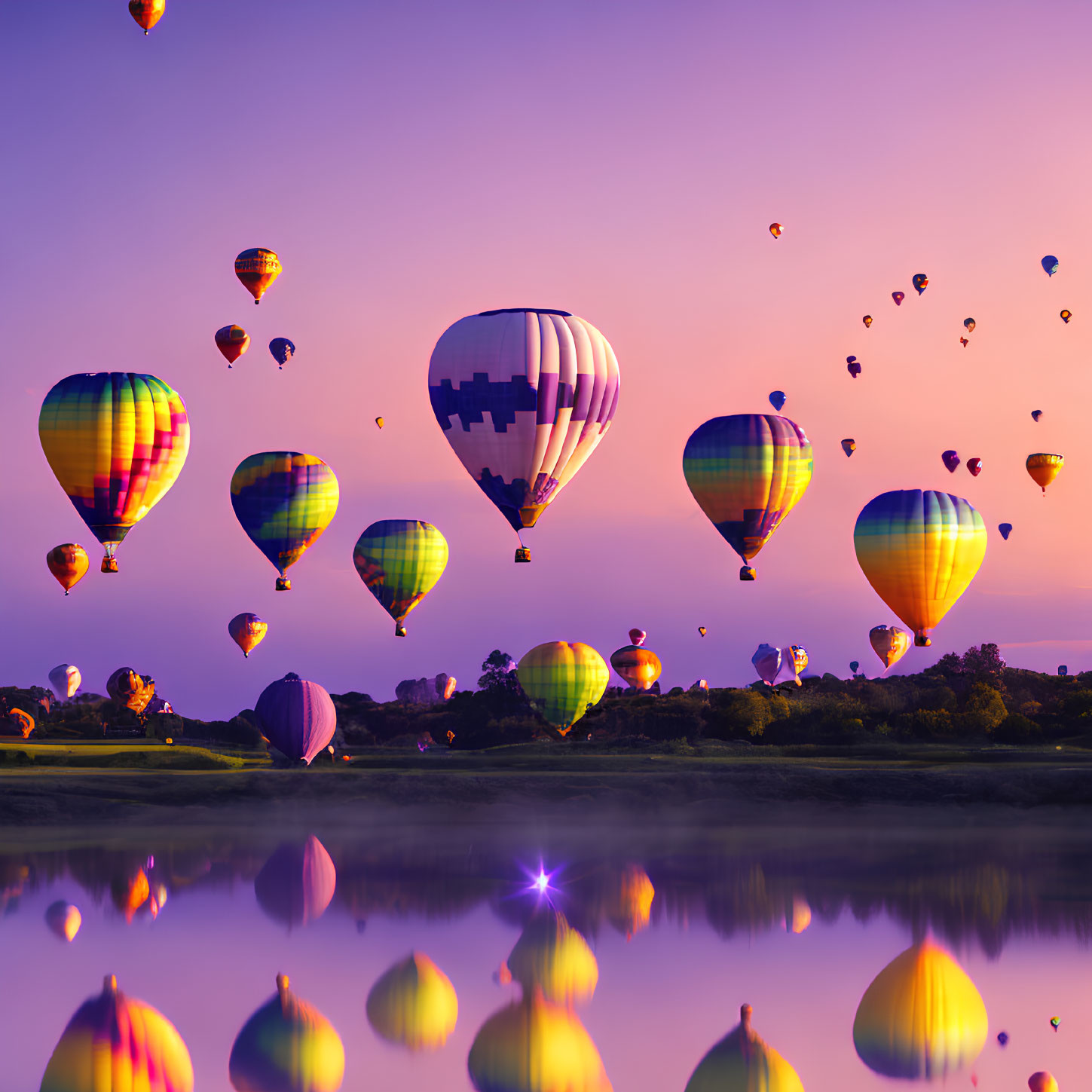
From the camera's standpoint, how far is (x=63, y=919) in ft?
81.9

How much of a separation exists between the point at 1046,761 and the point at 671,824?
14735 millimetres

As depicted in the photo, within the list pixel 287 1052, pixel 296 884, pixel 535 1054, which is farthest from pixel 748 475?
pixel 287 1052

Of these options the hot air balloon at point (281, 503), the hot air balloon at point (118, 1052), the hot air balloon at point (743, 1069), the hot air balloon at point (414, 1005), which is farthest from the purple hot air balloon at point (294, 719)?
the hot air balloon at point (743, 1069)

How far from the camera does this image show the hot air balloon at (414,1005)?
17984mm

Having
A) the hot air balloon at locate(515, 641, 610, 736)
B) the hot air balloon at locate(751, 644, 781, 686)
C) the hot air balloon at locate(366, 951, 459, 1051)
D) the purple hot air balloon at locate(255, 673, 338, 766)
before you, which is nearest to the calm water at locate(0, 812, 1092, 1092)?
the hot air balloon at locate(366, 951, 459, 1051)

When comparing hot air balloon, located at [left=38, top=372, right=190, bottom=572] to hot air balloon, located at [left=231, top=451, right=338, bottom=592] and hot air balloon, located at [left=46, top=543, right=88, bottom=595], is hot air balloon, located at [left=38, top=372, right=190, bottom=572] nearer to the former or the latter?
hot air balloon, located at [left=231, top=451, right=338, bottom=592]

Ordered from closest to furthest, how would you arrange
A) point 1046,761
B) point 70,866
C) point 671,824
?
point 70,866, point 671,824, point 1046,761

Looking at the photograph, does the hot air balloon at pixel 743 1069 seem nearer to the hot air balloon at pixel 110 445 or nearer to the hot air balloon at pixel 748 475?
the hot air balloon at pixel 748 475

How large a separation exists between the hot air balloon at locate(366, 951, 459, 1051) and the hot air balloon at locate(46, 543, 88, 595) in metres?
48.8

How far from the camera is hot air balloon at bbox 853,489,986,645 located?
4784cm

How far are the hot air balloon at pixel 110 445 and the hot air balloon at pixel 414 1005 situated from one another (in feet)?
83.5

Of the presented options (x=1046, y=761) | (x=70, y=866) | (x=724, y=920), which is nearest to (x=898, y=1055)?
(x=724, y=920)

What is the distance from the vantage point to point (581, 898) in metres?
27.5

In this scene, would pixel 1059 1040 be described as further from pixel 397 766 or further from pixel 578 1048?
pixel 397 766
